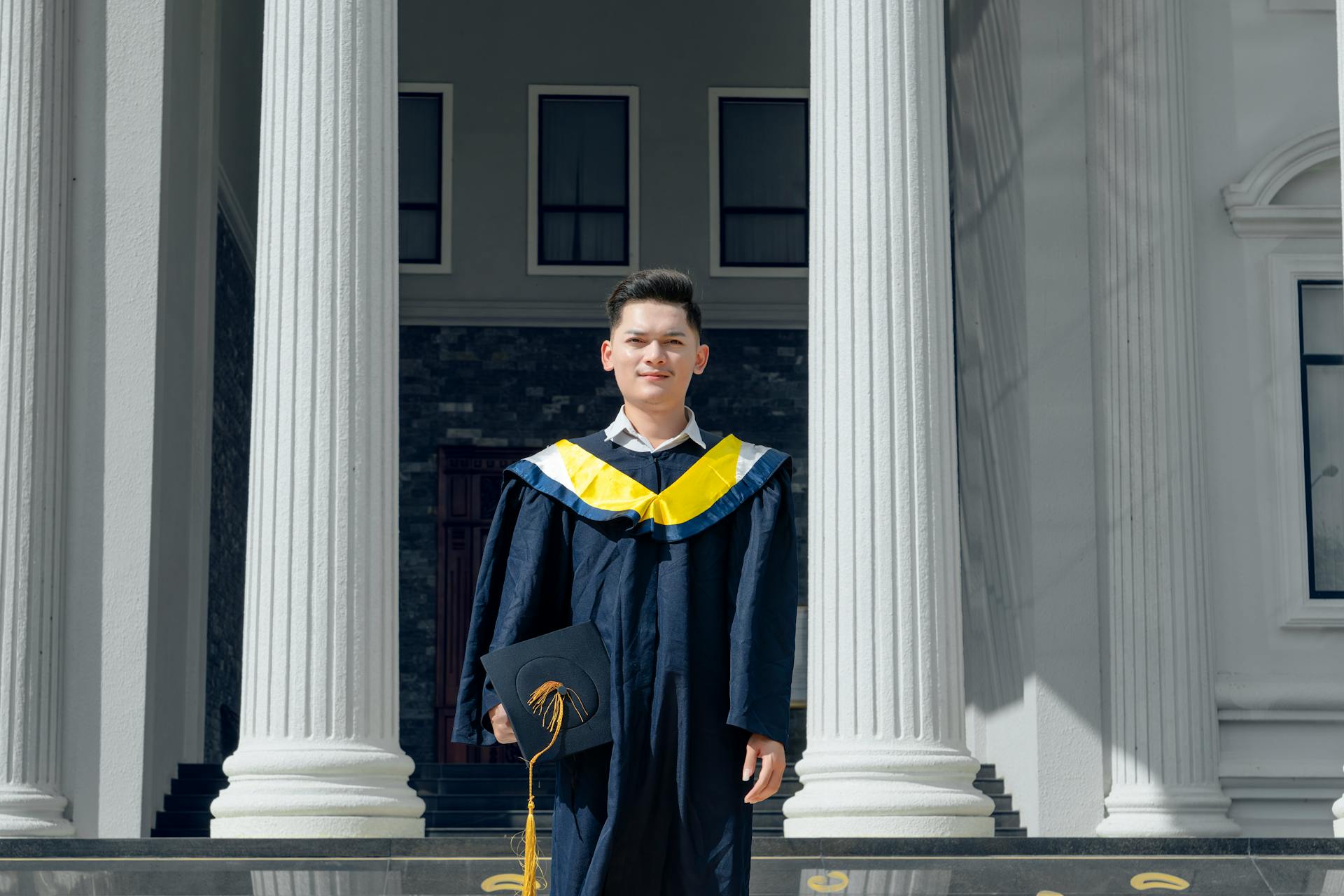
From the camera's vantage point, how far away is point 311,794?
11.9 m

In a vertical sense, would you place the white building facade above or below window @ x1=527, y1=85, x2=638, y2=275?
below

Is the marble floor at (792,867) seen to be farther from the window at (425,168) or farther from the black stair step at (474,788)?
the window at (425,168)

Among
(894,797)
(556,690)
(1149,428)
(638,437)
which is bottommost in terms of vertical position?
(894,797)

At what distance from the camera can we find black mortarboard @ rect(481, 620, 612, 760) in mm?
5121

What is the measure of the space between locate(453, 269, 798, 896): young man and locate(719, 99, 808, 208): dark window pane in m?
18.7

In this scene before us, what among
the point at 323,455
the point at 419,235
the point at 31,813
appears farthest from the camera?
the point at 419,235

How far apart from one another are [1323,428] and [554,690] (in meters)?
12.5

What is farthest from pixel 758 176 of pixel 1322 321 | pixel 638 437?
pixel 638 437

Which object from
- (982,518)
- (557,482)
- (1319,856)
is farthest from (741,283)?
(557,482)

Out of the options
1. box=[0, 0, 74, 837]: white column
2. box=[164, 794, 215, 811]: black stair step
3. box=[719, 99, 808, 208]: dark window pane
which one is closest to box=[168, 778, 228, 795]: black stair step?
box=[164, 794, 215, 811]: black stair step

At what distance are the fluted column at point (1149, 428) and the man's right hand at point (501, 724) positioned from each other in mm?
10621

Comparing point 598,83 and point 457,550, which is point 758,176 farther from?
point 457,550

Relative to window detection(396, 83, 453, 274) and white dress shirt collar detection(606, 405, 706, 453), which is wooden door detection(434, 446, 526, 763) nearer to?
window detection(396, 83, 453, 274)

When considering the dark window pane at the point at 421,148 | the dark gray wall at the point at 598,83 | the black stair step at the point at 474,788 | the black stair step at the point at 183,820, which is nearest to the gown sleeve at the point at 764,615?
the black stair step at the point at 183,820
